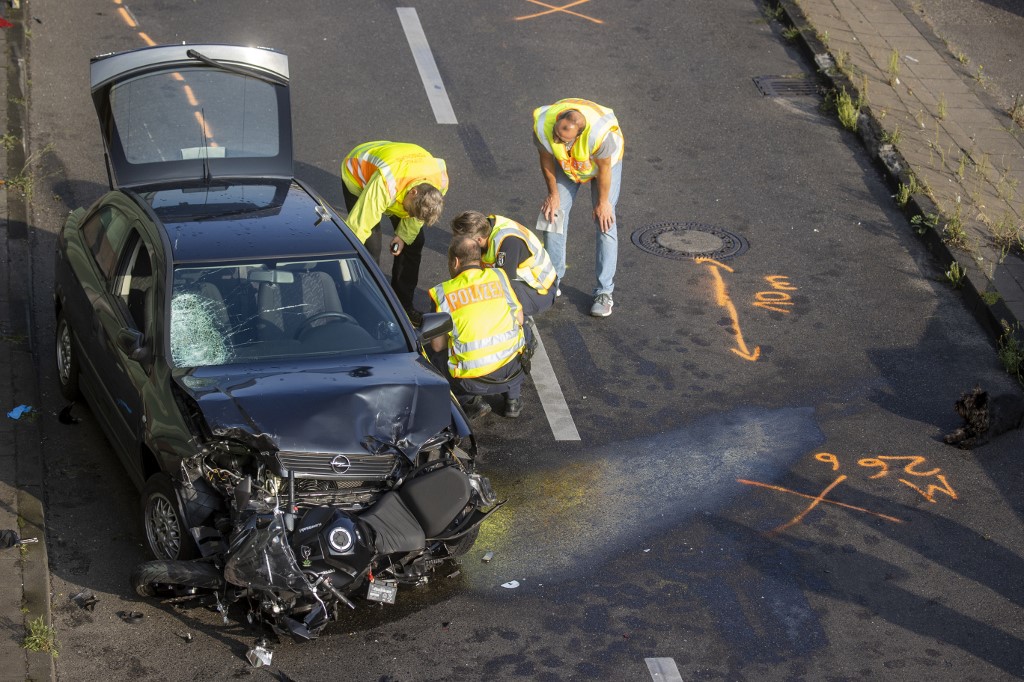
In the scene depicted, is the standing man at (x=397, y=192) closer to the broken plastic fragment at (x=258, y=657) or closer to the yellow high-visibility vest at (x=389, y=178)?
the yellow high-visibility vest at (x=389, y=178)

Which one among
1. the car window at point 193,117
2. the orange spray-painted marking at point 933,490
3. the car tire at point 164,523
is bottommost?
the orange spray-painted marking at point 933,490

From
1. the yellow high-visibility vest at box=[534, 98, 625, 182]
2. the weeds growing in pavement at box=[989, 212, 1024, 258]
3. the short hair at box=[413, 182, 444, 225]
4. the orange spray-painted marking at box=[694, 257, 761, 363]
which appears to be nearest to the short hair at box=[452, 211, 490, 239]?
the short hair at box=[413, 182, 444, 225]

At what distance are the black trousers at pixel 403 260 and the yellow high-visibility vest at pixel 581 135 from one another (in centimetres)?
125

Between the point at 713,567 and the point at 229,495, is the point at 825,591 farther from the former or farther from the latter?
the point at 229,495

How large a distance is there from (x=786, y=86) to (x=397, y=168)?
6790 millimetres

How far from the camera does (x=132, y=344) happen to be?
23.1 feet

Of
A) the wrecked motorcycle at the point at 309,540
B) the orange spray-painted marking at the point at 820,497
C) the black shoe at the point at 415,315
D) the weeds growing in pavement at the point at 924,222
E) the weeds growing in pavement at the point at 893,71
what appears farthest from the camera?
the weeds growing in pavement at the point at 893,71

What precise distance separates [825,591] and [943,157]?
22.2 ft

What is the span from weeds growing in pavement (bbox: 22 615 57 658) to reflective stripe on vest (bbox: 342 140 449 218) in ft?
13.0

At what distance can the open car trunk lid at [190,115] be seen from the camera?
350 inches

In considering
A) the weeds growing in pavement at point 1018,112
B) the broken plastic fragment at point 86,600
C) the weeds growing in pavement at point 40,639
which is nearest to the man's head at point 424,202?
the broken plastic fragment at point 86,600

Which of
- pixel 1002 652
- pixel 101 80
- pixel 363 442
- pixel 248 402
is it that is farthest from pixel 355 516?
pixel 101 80

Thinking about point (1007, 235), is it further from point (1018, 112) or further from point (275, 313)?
point (275, 313)

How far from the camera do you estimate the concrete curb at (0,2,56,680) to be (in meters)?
6.61
